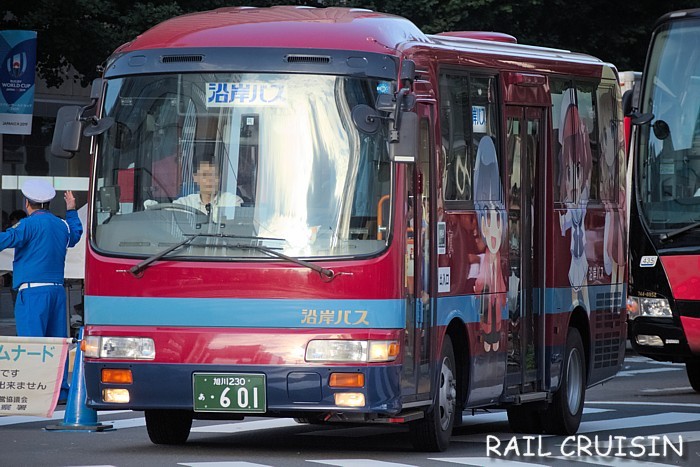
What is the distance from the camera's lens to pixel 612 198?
54.0 ft

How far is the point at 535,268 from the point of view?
47.9 ft

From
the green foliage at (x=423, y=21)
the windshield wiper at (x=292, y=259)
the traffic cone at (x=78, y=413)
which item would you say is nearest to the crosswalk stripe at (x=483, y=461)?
the windshield wiper at (x=292, y=259)

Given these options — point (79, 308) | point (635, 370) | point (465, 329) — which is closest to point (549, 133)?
point (465, 329)

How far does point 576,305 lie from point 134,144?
186 inches

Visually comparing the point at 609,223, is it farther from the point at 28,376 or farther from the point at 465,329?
the point at 28,376

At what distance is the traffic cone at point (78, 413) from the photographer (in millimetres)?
14398

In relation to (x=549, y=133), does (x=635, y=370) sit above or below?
below

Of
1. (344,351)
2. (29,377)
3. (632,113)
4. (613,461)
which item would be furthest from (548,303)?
(632,113)

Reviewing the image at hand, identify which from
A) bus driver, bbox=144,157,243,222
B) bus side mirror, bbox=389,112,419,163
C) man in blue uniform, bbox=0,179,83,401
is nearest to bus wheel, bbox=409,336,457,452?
bus side mirror, bbox=389,112,419,163

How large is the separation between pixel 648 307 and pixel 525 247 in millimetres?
4278

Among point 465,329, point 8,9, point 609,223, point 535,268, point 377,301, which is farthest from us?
point 8,9

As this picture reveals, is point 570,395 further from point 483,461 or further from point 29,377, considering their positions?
point 29,377

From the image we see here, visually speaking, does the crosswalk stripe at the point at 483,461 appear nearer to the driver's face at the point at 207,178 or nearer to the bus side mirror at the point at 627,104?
the driver's face at the point at 207,178

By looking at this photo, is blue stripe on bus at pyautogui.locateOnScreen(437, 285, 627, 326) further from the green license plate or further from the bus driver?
the bus driver
